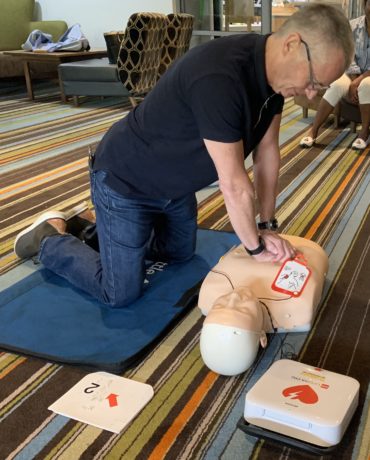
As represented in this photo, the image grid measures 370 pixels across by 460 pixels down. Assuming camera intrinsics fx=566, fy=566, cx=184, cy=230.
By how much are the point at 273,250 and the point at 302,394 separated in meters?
0.48

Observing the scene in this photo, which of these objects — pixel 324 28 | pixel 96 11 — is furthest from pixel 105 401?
pixel 96 11

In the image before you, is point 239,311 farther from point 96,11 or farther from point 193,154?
point 96,11

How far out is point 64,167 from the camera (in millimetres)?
3367

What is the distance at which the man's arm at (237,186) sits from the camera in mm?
1349

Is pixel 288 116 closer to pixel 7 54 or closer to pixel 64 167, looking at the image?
pixel 64 167

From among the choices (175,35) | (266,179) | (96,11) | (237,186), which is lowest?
(266,179)

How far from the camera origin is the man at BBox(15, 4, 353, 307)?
1294 millimetres

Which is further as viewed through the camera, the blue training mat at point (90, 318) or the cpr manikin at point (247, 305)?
the blue training mat at point (90, 318)

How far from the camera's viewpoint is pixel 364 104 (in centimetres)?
357

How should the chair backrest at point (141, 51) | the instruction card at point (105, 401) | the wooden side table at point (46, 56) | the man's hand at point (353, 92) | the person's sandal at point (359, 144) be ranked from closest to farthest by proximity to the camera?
the instruction card at point (105, 401), the person's sandal at point (359, 144), the man's hand at point (353, 92), the chair backrest at point (141, 51), the wooden side table at point (46, 56)

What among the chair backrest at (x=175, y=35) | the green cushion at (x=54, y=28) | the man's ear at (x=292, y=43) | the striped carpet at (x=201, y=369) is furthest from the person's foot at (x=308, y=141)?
the green cushion at (x=54, y=28)

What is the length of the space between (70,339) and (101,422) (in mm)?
358

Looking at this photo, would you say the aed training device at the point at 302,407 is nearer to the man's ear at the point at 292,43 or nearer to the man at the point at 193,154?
the man at the point at 193,154

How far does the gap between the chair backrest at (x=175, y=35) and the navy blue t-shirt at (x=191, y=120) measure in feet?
9.42
